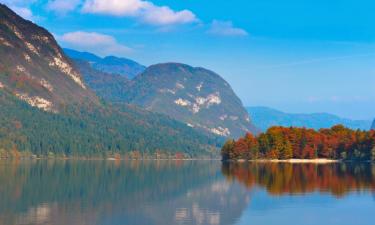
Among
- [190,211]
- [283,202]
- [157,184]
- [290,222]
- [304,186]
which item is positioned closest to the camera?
[290,222]

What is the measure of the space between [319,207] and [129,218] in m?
24.3

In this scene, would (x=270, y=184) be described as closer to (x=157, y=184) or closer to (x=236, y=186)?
(x=236, y=186)

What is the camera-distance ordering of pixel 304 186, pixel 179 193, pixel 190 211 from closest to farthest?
pixel 190 211
pixel 179 193
pixel 304 186

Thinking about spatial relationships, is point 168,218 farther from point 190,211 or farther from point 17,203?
point 17,203

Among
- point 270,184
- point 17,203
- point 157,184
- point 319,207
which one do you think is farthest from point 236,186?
point 17,203

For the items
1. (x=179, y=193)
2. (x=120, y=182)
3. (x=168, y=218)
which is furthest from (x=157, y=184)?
(x=168, y=218)

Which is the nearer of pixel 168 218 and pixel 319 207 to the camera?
pixel 168 218

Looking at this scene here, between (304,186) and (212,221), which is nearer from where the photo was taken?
(212,221)

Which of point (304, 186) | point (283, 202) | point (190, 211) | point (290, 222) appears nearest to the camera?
point (290, 222)

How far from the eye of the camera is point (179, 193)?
104 metres

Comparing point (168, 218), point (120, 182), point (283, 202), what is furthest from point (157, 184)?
point (168, 218)

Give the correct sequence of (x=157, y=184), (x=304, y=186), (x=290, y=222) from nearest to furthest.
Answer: (x=290, y=222) < (x=304, y=186) < (x=157, y=184)

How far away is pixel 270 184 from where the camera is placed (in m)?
118

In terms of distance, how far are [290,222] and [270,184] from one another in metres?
48.9
